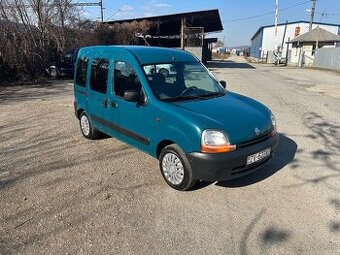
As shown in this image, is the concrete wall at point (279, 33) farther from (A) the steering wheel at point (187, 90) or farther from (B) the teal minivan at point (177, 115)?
(A) the steering wheel at point (187, 90)

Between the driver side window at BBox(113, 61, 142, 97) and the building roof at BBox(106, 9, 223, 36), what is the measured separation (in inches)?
992

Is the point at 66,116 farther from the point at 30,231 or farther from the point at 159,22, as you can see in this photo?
the point at 159,22

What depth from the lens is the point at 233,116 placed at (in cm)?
435

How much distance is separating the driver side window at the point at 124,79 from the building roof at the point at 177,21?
992 inches

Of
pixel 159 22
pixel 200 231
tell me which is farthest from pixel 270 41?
pixel 200 231

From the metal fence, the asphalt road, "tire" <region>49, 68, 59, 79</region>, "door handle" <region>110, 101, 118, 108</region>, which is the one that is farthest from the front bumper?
the metal fence

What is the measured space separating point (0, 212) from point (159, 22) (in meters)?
28.7

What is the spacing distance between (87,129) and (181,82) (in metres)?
2.54

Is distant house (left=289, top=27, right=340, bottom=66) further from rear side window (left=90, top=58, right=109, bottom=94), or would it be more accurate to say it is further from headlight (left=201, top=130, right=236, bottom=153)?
headlight (left=201, top=130, right=236, bottom=153)

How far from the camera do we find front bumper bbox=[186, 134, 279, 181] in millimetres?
3994

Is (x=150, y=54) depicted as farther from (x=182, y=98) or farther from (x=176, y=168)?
(x=176, y=168)

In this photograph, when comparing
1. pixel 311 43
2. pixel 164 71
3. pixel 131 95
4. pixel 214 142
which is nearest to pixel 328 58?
pixel 311 43

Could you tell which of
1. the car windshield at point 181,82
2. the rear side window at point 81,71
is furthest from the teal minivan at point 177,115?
the rear side window at point 81,71

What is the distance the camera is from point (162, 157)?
4613 millimetres
